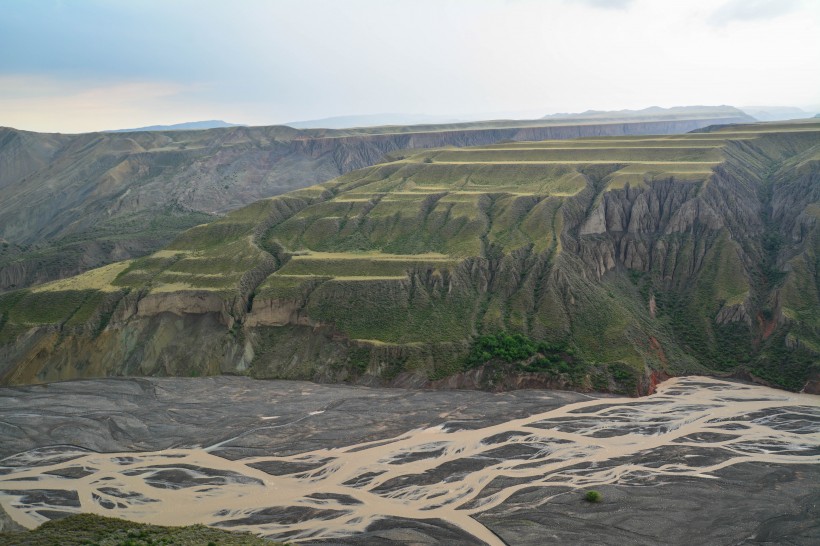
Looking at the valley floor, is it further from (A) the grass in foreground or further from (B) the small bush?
(A) the grass in foreground

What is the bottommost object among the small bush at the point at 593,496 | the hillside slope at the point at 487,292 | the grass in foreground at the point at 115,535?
the small bush at the point at 593,496

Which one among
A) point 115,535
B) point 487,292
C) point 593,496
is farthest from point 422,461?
point 487,292

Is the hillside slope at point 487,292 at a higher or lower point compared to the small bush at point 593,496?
higher

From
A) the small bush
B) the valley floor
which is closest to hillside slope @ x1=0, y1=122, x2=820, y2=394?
the valley floor

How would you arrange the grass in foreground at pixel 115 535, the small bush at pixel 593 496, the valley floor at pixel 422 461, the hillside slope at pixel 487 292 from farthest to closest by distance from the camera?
the hillside slope at pixel 487 292 → the small bush at pixel 593 496 → the valley floor at pixel 422 461 → the grass in foreground at pixel 115 535

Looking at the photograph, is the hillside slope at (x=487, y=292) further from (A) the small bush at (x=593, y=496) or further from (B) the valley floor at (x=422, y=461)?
(A) the small bush at (x=593, y=496)

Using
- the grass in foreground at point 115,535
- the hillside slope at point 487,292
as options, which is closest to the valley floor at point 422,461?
the grass in foreground at point 115,535
